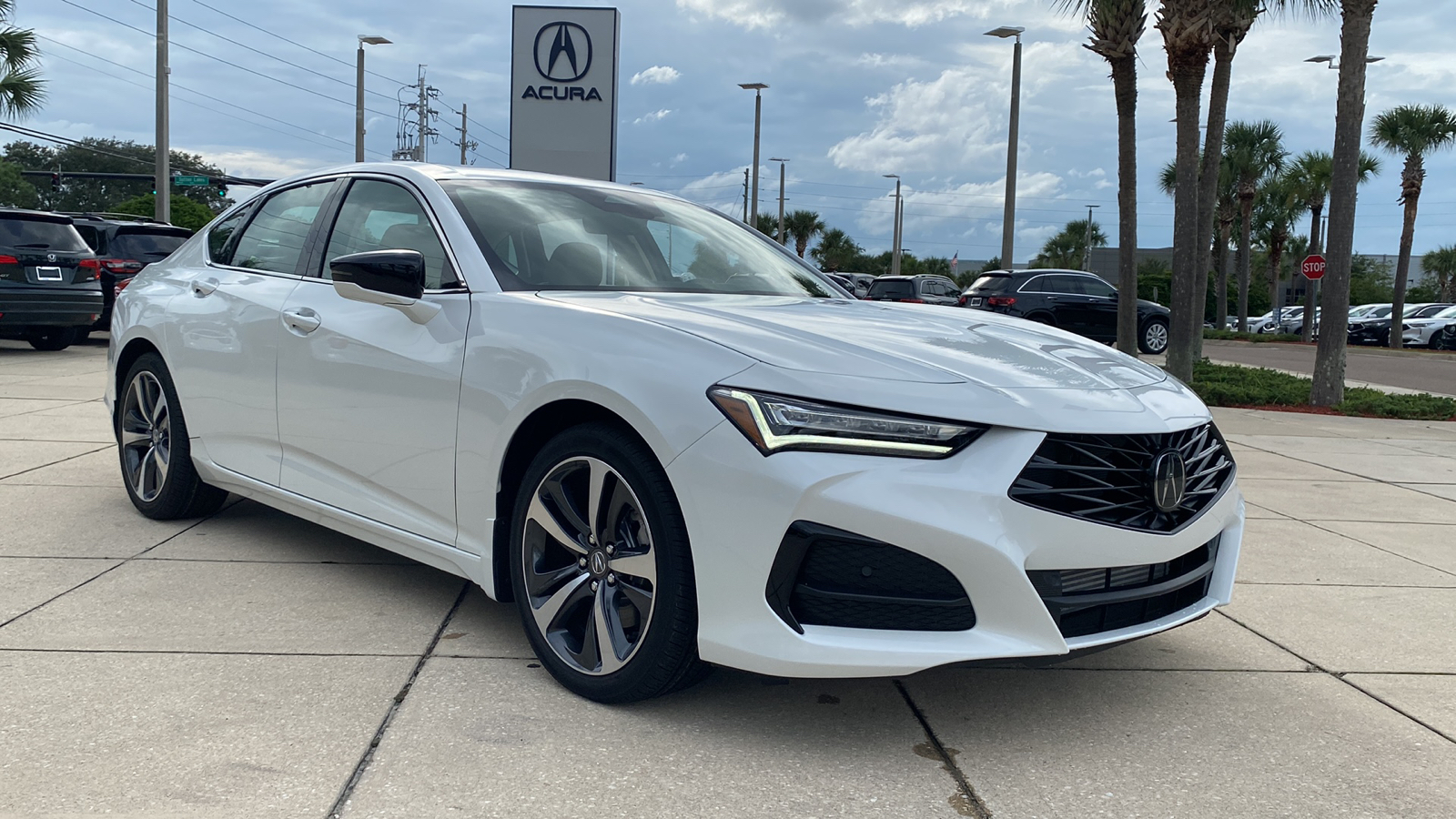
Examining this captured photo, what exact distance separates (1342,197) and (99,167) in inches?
3453

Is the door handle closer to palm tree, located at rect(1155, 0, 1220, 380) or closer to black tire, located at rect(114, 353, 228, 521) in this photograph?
black tire, located at rect(114, 353, 228, 521)

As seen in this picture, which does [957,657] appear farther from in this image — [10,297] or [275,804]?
[10,297]

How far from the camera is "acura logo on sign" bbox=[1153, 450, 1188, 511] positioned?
2957 millimetres

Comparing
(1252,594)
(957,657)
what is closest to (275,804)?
(957,657)

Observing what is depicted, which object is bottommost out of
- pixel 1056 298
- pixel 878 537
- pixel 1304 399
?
pixel 1304 399

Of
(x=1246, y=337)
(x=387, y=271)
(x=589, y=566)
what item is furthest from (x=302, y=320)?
(x=1246, y=337)

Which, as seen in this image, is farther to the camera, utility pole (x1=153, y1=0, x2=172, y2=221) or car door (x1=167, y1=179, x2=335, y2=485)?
utility pole (x1=153, y1=0, x2=172, y2=221)

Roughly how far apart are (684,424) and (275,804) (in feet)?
4.05

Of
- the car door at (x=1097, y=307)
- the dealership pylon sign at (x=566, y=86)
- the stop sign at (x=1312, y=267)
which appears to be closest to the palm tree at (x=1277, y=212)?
the stop sign at (x=1312, y=267)

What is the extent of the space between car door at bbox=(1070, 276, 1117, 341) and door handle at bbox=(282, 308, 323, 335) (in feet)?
70.5

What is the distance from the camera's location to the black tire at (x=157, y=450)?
502 centimetres

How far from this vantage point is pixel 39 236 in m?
13.7

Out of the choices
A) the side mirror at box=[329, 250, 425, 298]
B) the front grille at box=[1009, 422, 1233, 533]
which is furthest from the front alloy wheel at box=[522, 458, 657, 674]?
the front grille at box=[1009, 422, 1233, 533]

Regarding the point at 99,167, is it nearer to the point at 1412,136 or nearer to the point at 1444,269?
the point at 1412,136
